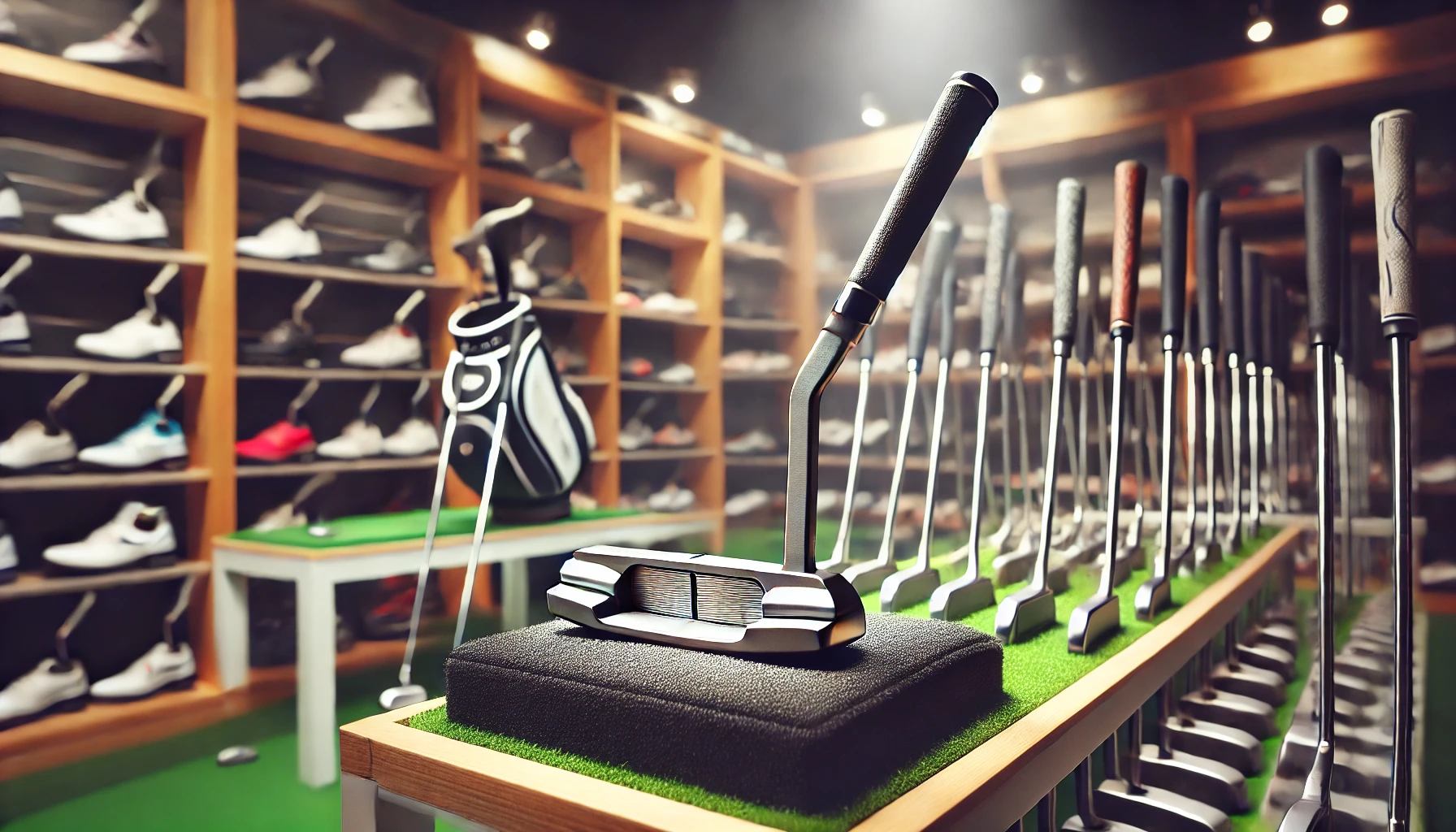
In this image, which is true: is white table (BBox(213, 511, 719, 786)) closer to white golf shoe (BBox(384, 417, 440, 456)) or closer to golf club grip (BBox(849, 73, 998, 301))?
white golf shoe (BBox(384, 417, 440, 456))

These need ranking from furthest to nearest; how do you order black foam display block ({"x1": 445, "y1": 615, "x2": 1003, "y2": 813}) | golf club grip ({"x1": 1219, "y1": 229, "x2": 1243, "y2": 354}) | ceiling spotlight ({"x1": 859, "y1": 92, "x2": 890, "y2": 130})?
ceiling spotlight ({"x1": 859, "y1": 92, "x2": 890, "y2": 130}) < golf club grip ({"x1": 1219, "y1": 229, "x2": 1243, "y2": 354}) < black foam display block ({"x1": 445, "y1": 615, "x2": 1003, "y2": 813})

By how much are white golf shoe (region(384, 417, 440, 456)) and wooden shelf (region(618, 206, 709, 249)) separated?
4.52 ft

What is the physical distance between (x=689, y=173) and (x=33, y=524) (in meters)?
3.03

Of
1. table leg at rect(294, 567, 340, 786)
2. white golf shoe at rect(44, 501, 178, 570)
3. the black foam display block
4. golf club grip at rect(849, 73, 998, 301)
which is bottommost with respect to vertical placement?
table leg at rect(294, 567, 340, 786)

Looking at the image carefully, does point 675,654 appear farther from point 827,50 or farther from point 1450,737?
point 827,50

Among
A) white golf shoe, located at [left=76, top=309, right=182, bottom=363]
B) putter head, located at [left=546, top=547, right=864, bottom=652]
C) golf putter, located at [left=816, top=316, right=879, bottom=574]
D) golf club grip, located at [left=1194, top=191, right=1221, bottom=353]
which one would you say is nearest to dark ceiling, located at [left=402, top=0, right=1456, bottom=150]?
white golf shoe, located at [left=76, top=309, right=182, bottom=363]

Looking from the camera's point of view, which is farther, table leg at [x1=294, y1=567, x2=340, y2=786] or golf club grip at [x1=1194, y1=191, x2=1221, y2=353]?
table leg at [x1=294, y1=567, x2=340, y2=786]

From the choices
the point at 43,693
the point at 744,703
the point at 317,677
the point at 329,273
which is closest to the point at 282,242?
the point at 329,273

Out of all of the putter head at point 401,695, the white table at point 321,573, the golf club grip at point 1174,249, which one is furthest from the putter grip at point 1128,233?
the white table at point 321,573

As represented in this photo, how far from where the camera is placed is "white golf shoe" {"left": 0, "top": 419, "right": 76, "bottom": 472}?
7.16ft

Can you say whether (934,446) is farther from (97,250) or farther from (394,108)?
(394,108)

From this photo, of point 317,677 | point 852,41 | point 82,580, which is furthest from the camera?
point 852,41

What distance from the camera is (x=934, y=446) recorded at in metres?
0.99

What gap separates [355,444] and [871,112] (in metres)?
Answer: 2.97
